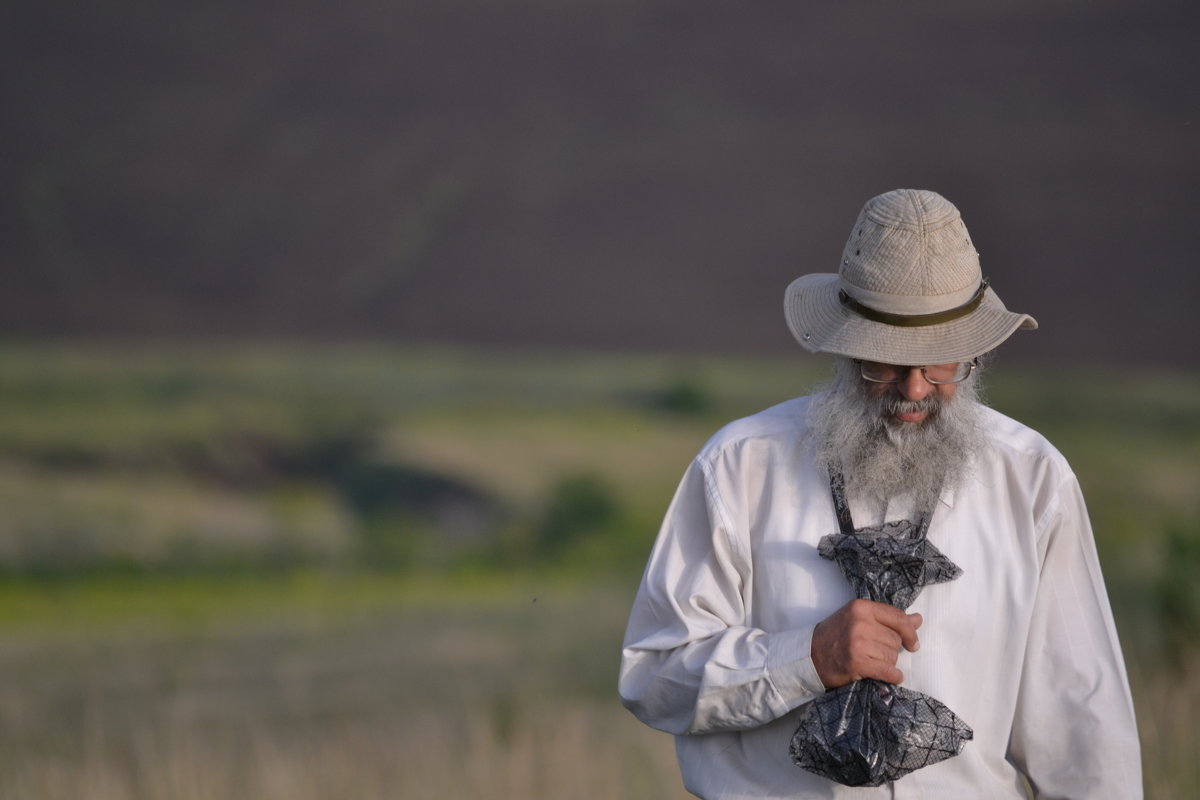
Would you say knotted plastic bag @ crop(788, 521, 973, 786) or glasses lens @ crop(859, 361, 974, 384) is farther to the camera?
glasses lens @ crop(859, 361, 974, 384)

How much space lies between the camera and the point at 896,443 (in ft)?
6.59

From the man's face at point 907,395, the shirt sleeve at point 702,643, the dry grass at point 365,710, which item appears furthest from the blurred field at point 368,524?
the man's face at point 907,395

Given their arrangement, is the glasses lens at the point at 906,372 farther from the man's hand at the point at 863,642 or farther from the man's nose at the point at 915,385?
the man's hand at the point at 863,642

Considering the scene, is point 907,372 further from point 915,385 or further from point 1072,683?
point 1072,683

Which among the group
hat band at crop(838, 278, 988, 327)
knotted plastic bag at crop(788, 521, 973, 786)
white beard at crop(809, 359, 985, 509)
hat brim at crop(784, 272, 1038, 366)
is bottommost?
knotted plastic bag at crop(788, 521, 973, 786)

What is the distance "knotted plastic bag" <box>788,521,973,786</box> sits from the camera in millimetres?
1824

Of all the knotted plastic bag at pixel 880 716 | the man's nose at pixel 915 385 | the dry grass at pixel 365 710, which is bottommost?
the dry grass at pixel 365 710

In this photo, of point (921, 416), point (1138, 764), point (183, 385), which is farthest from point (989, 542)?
point (183, 385)

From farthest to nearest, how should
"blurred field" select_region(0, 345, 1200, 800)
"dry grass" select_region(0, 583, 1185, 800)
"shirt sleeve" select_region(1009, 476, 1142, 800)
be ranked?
"blurred field" select_region(0, 345, 1200, 800), "dry grass" select_region(0, 583, 1185, 800), "shirt sleeve" select_region(1009, 476, 1142, 800)

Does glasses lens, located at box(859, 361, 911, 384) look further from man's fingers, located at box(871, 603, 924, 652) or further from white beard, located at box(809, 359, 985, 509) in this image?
man's fingers, located at box(871, 603, 924, 652)

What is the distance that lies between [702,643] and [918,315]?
1.89 ft

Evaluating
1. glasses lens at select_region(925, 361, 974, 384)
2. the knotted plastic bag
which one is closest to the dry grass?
the knotted plastic bag

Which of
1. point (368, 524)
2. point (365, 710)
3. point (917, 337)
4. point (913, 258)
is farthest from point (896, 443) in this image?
point (368, 524)

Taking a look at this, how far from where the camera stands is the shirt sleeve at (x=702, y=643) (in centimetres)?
189
